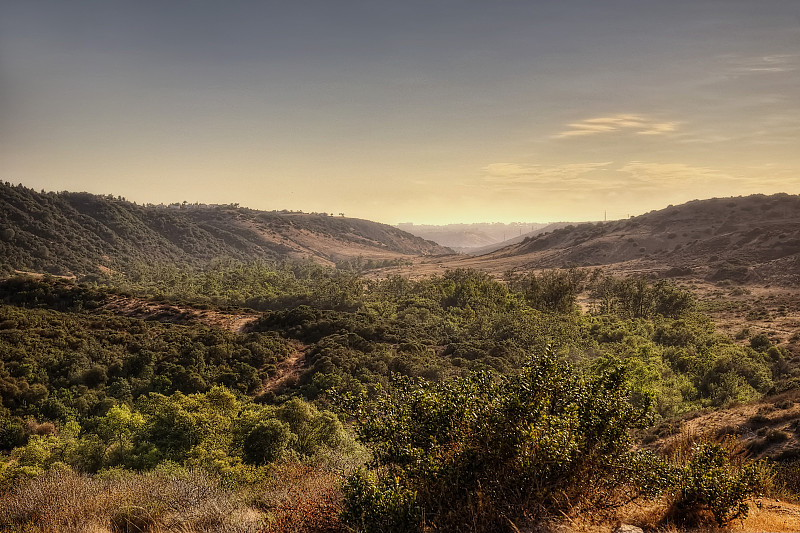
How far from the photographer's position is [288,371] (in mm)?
40594

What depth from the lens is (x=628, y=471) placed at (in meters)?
8.20

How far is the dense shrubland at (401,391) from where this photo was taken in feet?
25.5

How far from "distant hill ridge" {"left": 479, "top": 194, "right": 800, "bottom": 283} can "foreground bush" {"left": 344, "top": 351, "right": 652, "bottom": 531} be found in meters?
107

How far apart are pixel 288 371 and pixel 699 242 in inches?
5080

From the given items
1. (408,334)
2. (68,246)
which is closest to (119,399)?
(408,334)

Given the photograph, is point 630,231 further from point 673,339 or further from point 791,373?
point 791,373

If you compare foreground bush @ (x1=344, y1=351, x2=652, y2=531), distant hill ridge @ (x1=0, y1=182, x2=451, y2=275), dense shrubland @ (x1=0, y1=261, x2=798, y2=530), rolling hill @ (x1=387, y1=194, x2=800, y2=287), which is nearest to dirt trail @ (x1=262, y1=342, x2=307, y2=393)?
dense shrubland @ (x1=0, y1=261, x2=798, y2=530)

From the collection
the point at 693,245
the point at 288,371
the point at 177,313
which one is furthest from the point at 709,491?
the point at 693,245

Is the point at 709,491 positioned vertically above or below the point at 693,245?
below

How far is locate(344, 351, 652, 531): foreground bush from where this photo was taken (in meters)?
7.42

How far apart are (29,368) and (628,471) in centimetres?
4107

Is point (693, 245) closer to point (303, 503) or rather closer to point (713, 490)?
point (713, 490)

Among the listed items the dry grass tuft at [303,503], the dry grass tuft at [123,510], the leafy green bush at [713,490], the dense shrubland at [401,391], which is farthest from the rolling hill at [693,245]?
the dry grass tuft at [123,510]

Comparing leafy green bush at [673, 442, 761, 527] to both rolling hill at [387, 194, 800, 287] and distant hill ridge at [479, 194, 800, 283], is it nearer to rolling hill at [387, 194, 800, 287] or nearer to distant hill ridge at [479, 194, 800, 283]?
rolling hill at [387, 194, 800, 287]
